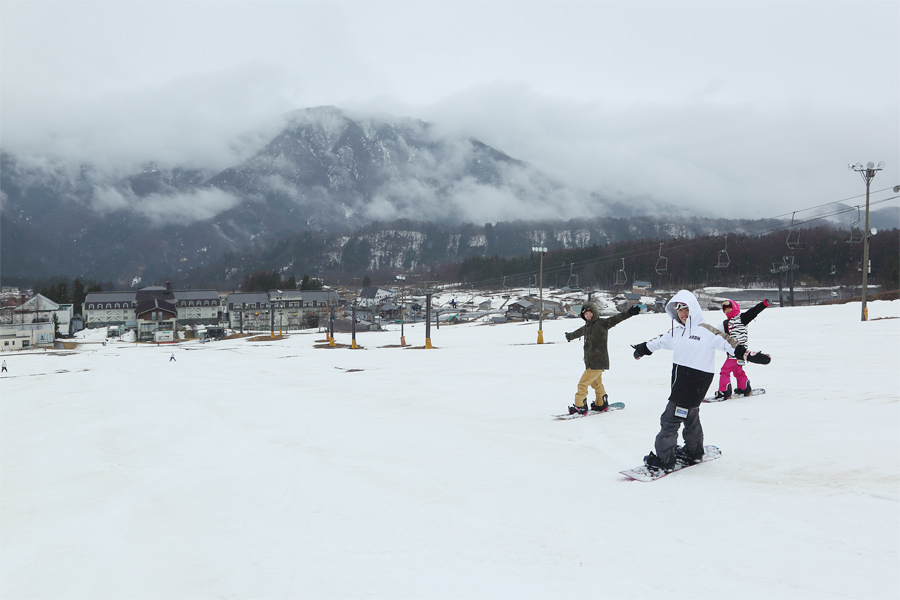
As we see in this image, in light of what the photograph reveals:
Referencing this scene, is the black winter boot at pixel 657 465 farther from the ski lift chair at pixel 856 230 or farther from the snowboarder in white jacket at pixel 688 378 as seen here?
the ski lift chair at pixel 856 230

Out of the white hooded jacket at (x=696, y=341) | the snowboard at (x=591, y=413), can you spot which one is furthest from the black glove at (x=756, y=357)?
the snowboard at (x=591, y=413)

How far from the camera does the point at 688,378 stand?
5.75 meters

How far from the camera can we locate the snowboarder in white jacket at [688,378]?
5699 mm

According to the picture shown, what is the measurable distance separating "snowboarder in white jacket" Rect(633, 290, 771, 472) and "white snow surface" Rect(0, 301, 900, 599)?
31cm

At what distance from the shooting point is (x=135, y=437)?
30.7ft

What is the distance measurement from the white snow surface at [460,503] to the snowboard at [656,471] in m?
0.19

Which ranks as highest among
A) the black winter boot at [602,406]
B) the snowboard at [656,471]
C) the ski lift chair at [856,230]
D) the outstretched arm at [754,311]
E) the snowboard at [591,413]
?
the ski lift chair at [856,230]

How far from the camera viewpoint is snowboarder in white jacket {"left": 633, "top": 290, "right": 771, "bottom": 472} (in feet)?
18.7

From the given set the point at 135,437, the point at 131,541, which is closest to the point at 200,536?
the point at 131,541

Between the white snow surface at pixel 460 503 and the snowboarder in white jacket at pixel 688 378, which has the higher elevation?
the snowboarder in white jacket at pixel 688 378

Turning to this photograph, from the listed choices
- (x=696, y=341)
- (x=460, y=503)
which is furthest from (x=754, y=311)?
(x=460, y=503)

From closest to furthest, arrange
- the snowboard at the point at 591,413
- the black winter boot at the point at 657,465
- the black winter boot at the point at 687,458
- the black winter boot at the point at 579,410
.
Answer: the black winter boot at the point at 657,465 < the black winter boot at the point at 687,458 < the snowboard at the point at 591,413 < the black winter boot at the point at 579,410

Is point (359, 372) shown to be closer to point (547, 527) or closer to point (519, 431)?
point (519, 431)

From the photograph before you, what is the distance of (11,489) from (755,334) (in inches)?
1030
